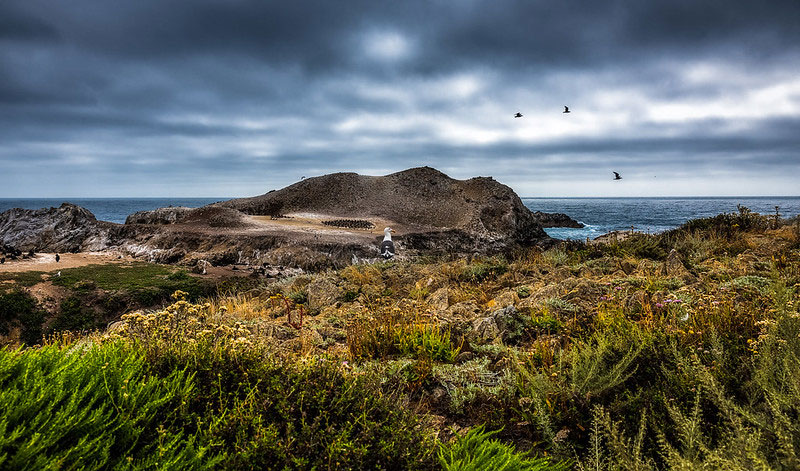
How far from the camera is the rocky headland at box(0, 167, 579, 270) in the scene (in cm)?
1891

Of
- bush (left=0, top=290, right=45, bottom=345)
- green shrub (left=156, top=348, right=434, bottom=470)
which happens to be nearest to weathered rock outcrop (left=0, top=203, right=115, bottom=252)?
bush (left=0, top=290, right=45, bottom=345)

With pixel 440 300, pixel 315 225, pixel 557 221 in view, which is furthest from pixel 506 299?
pixel 557 221

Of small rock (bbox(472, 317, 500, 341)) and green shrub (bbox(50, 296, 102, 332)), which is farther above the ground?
small rock (bbox(472, 317, 500, 341))

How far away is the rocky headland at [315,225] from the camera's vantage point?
62.0 ft

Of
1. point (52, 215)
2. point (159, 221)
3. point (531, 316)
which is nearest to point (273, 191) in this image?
point (159, 221)

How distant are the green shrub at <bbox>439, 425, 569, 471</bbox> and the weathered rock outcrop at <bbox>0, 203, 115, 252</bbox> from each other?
82.7 ft

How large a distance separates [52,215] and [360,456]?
3150cm

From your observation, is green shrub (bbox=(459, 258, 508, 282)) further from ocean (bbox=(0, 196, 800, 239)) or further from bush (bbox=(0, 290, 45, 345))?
bush (bbox=(0, 290, 45, 345))

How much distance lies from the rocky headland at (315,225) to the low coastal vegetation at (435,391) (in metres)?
14.0

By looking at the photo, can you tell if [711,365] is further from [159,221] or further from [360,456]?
[159,221]

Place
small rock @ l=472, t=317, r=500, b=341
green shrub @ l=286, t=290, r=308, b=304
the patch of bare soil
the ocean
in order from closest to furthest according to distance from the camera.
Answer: small rock @ l=472, t=317, r=500, b=341 → green shrub @ l=286, t=290, r=308, b=304 → the patch of bare soil → the ocean

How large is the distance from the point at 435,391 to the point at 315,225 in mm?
23283

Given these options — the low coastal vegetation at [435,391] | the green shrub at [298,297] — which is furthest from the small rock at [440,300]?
the green shrub at [298,297]

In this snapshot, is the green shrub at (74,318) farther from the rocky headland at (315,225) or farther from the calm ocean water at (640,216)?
the calm ocean water at (640,216)
